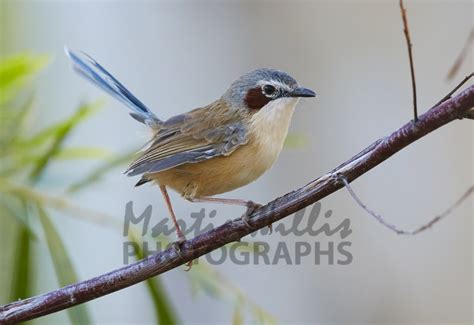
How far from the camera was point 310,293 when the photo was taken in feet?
17.0

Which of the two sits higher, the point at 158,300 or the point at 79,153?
the point at 79,153

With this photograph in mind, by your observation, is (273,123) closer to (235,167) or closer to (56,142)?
(235,167)

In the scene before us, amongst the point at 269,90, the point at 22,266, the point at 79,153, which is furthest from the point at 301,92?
the point at 22,266

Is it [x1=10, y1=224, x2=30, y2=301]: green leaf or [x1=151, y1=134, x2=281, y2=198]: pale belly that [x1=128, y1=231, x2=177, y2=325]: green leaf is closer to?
[x1=151, y1=134, x2=281, y2=198]: pale belly

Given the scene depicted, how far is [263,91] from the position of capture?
273cm

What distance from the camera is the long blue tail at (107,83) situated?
2926 millimetres

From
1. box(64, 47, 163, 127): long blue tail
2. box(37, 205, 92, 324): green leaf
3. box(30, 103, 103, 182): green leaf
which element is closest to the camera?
box(37, 205, 92, 324): green leaf

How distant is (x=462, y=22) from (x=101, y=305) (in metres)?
3.68

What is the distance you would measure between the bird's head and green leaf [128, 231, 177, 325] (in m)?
0.70

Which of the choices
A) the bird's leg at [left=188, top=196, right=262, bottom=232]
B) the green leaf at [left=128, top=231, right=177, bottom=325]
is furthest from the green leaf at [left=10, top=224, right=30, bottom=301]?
the bird's leg at [left=188, top=196, right=262, bottom=232]

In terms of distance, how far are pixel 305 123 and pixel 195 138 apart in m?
2.83

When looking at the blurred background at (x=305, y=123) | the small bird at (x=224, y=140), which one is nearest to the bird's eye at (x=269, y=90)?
the small bird at (x=224, y=140)

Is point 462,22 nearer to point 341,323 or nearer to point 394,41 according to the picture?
point 394,41

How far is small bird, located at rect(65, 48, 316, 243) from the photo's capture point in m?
2.53
